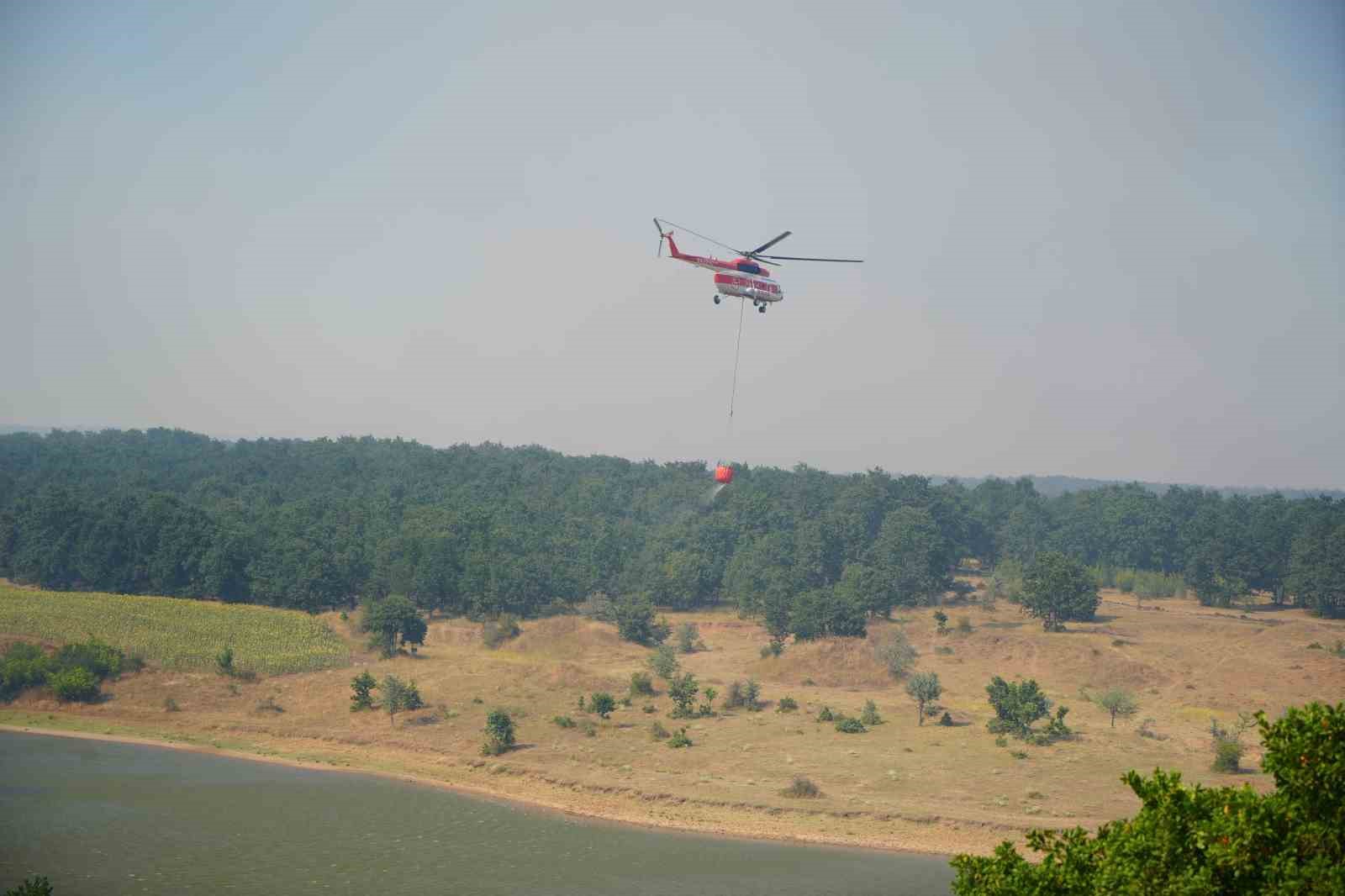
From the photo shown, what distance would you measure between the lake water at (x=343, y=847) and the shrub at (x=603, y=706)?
1253 centimetres

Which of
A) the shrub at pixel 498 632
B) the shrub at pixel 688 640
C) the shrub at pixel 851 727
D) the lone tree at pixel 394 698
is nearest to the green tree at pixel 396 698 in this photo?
the lone tree at pixel 394 698

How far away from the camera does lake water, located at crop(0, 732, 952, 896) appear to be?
36.1m

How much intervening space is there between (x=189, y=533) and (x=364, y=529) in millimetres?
16359

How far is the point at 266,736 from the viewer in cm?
5522

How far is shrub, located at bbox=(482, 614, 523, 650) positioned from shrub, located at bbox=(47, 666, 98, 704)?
2734 centimetres

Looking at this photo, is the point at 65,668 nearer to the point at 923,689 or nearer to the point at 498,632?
the point at 498,632

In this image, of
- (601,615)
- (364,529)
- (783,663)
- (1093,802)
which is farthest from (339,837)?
(364,529)

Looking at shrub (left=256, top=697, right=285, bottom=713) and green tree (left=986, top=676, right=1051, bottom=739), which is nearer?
green tree (left=986, top=676, right=1051, bottom=739)

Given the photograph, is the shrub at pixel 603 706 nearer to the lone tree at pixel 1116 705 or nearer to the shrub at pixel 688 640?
the shrub at pixel 688 640

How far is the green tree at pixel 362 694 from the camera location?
58.8 metres

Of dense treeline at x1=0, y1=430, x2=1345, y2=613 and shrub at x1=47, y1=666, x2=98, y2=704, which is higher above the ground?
dense treeline at x1=0, y1=430, x2=1345, y2=613

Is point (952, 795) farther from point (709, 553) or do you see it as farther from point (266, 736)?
point (709, 553)

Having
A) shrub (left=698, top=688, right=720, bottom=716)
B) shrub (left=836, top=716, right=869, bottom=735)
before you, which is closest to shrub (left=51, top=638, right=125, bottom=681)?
shrub (left=698, top=688, right=720, bottom=716)

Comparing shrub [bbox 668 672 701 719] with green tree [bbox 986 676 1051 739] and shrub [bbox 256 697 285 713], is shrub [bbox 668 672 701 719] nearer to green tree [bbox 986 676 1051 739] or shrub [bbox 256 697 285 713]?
green tree [bbox 986 676 1051 739]
